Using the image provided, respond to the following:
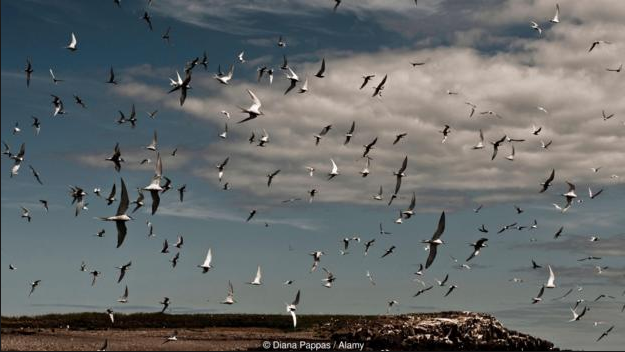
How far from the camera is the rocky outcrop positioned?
55113 millimetres

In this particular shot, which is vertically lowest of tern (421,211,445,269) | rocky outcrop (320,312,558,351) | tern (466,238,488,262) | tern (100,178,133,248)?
rocky outcrop (320,312,558,351)

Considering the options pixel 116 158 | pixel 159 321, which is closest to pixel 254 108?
pixel 116 158

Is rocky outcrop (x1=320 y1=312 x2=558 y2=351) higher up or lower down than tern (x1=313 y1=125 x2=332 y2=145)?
lower down

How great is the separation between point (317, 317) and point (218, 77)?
37932 mm

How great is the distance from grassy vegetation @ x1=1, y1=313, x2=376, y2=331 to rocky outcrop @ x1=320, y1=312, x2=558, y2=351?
23.2ft

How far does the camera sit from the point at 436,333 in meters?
58.2

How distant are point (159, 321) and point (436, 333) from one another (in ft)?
88.4

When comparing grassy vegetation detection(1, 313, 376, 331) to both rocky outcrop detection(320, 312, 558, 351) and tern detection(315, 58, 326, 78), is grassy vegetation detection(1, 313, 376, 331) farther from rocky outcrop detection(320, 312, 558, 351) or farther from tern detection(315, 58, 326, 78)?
tern detection(315, 58, 326, 78)

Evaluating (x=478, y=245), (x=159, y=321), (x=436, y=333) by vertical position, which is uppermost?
(x=478, y=245)

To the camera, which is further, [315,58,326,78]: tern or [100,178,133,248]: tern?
[315,58,326,78]: tern

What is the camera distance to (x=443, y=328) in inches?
2329

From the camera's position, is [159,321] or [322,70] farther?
[159,321]

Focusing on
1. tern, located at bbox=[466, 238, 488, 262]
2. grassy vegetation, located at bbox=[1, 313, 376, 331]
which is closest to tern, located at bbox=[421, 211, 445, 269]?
tern, located at bbox=[466, 238, 488, 262]

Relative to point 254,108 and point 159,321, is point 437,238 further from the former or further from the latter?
point 159,321
